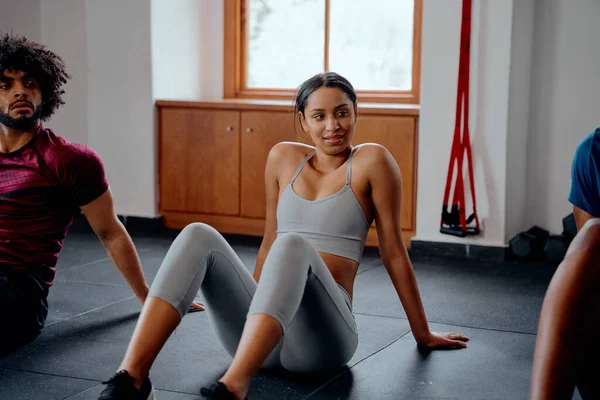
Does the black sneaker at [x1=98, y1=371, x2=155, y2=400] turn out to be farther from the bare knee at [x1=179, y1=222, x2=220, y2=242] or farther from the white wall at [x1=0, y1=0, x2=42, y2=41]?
the white wall at [x1=0, y1=0, x2=42, y2=41]

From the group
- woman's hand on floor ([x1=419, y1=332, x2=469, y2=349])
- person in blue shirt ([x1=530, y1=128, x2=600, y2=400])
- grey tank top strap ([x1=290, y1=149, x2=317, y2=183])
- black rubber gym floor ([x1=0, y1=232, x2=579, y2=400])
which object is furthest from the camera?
woman's hand on floor ([x1=419, y1=332, x2=469, y2=349])

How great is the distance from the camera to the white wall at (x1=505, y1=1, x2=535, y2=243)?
13.9 ft

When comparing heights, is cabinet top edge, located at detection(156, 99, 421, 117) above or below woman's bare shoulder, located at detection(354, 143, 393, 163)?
above

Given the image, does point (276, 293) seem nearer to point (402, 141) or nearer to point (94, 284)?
point (94, 284)

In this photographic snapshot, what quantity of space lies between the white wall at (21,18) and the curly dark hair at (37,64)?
8.33 feet

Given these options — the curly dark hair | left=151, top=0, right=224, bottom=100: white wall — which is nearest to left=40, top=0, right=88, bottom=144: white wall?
left=151, top=0, right=224, bottom=100: white wall

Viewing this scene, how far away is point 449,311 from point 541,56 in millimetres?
1811

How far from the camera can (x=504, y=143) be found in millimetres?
4207

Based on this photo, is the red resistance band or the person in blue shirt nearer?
the person in blue shirt

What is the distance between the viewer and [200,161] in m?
4.97

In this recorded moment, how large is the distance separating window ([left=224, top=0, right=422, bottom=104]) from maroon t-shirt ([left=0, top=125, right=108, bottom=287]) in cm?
269

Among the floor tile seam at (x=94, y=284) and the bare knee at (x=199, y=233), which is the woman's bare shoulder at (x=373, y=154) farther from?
the floor tile seam at (x=94, y=284)

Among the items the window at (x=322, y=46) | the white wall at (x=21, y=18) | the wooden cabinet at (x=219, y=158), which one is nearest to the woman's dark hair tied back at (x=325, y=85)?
the wooden cabinet at (x=219, y=158)

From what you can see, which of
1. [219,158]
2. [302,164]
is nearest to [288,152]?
[302,164]
